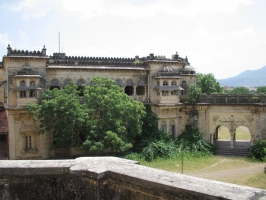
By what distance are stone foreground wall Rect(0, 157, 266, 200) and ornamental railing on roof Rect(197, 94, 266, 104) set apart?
69.3 ft

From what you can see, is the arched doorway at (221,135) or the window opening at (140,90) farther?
the arched doorway at (221,135)

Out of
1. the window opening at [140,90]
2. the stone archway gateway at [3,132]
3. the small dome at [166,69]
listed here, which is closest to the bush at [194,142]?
the window opening at [140,90]

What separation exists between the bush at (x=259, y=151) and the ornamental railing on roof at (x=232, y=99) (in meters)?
3.23

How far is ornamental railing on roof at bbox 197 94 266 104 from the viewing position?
24200 mm

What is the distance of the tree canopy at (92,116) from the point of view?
757 inches

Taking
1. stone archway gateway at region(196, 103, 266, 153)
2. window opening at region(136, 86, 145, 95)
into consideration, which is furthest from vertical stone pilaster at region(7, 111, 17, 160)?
stone archway gateway at region(196, 103, 266, 153)

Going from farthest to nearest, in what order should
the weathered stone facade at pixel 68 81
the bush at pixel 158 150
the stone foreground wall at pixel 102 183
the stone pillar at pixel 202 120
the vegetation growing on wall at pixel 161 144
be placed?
Result: the stone pillar at pixel 202 120
the vegetation growing on wall at pixel 161 144
the bush at pixel 158 150
the weathered stone facade at pixel 68 81
the stone foreground wall at pixel 102 183

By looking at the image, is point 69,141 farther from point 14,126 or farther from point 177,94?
point 177,94

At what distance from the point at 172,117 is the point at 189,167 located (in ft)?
18.2

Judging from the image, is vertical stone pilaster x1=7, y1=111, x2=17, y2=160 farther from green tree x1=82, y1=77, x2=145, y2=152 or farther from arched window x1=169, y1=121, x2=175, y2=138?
arched window x1=169, y1=121, x2=175, y2=138

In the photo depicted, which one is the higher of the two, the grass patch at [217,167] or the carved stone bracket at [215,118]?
the carved stone bracket at [215,118]

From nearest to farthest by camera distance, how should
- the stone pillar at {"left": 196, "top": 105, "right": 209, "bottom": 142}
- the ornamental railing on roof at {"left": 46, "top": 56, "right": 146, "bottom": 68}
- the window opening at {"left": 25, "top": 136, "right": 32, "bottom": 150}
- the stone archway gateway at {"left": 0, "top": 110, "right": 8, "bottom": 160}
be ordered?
1. the window opening at {"left": 25, "top": 136, "right": 32, "bottom": 150}
2. the stone archway gateway at {"left": 0, "top": 110, "right": 8, "bottom": 160}
3. the ornamental railing on roof at {"left": 46, "top": 56, "right": 146, "bottom": 68}
4. the stone pillar at {"left": 196, "top": 105, "right": 209, "bottom": 142}

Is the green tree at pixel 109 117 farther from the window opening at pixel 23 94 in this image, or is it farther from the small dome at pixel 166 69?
the small dome at pixel 166 69

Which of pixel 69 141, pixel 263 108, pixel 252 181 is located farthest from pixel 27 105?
pixel 263 108
